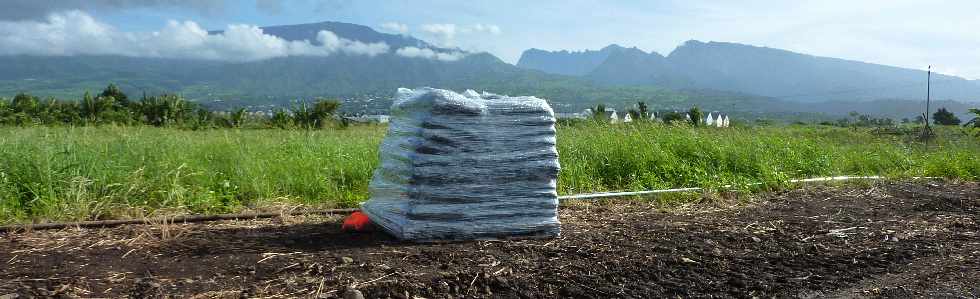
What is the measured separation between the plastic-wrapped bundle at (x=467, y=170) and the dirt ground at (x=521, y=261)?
0.46 feet

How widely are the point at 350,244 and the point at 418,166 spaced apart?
61 centimetres

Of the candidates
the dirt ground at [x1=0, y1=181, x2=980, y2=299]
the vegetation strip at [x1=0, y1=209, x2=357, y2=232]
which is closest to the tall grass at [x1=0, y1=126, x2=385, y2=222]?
the vegetation strip at [x1=0, y1=209, x2=357, y2=232]

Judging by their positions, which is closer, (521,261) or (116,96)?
(521,261)

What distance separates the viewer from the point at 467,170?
4484 millimetres

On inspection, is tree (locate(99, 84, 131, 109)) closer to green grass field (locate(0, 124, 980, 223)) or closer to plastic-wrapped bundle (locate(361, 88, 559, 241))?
green grass field (locate(0, 124, 980, 223))

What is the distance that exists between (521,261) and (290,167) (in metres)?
3.53

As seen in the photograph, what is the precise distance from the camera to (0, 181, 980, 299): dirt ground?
11.3 feet

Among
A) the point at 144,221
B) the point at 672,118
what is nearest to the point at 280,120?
the point at 672,118

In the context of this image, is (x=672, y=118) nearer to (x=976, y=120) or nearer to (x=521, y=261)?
(x=976, y=120)

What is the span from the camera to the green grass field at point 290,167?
5.38 metres

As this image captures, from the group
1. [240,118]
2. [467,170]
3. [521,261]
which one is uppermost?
[467,170]

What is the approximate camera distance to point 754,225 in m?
5.33

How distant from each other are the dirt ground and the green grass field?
787 mm

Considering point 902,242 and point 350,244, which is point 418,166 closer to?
point 350,244
